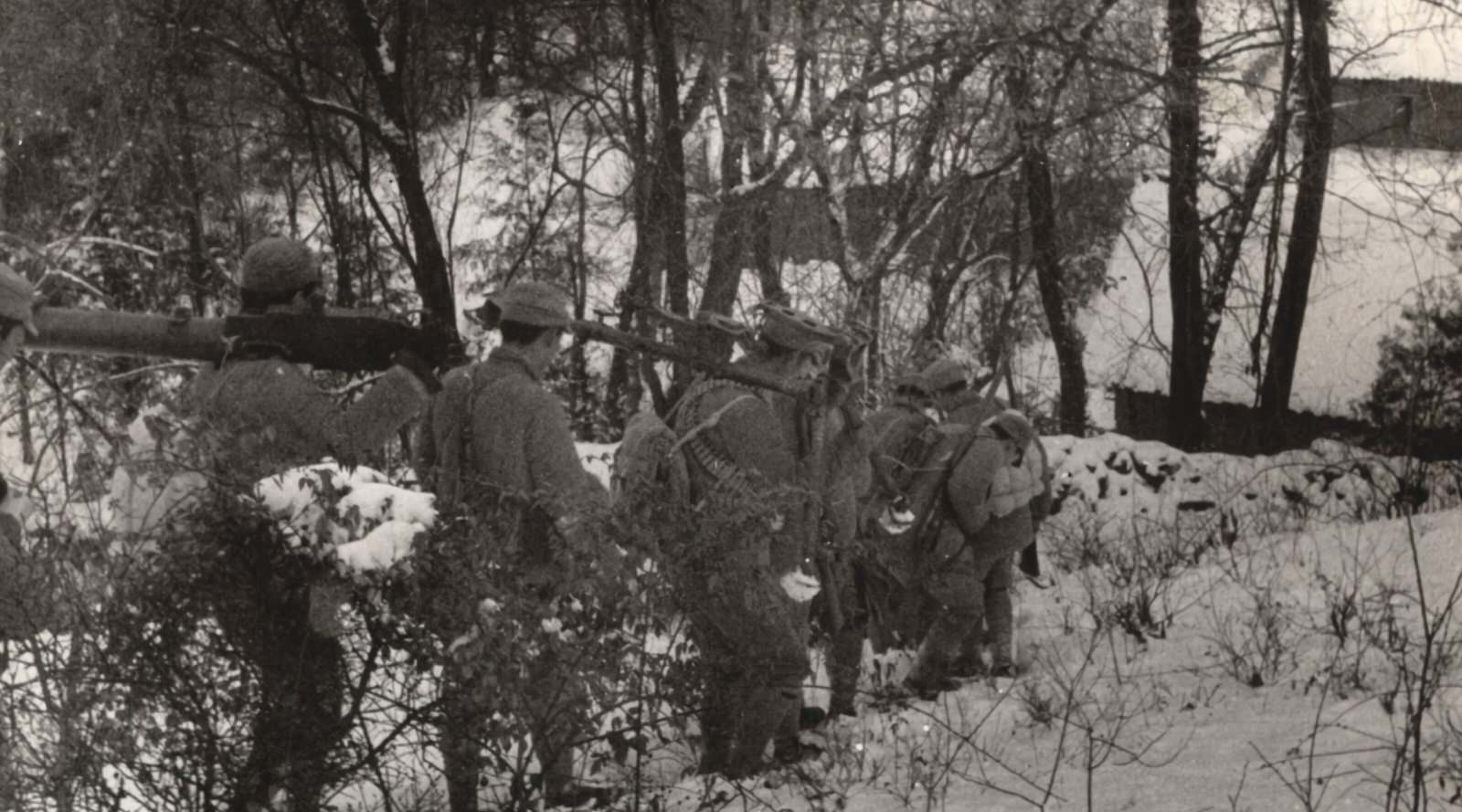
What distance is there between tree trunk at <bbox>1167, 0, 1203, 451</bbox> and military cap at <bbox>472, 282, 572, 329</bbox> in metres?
13.7

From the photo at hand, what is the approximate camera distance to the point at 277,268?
5.83 metres

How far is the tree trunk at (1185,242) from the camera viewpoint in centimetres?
1977

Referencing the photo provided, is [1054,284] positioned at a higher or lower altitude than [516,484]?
higher

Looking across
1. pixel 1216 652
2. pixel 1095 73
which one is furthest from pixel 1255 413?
pixel 1216 652

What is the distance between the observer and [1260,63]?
22.9m

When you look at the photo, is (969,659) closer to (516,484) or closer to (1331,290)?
(516,484)

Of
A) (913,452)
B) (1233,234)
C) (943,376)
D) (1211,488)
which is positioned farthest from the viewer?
(1233,234)

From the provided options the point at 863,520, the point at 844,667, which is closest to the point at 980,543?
the point at 863,520

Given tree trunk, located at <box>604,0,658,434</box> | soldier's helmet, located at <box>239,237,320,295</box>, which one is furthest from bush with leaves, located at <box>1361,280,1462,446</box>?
soldier's helmet, located at <box>239,237,320,295</box>

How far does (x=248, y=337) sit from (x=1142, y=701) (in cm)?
391

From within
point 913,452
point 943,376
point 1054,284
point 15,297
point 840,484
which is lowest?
point 840,484

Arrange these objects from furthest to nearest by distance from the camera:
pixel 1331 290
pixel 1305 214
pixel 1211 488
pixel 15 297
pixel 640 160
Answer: pixel 1331 290 → pixel 1305 214 → pixel 1211 488 → pixel 640 160 → pixel 15 297

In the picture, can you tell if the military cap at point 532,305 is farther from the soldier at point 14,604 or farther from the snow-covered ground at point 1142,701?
the soldier at point 14,604

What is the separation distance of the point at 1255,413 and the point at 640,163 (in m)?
8.46
